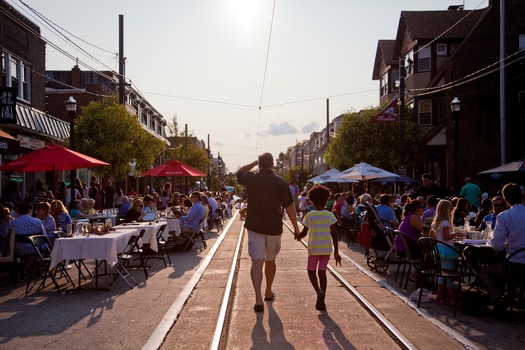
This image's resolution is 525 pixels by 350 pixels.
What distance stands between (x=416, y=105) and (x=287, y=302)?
29.7m

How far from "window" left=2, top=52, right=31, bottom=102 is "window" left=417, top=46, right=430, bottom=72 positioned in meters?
22.3

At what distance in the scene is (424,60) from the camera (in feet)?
→ 120

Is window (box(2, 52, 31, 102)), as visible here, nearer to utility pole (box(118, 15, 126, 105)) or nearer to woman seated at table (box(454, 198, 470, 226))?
utility pole (box(118, 15, 126, 105))

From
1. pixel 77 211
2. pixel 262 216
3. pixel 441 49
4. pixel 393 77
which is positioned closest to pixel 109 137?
pixel 77 211

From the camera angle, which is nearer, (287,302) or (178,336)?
(178,336)

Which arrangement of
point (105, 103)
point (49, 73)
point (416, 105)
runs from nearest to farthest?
point (105, 103) < point (416, 105) < point (49, 73)

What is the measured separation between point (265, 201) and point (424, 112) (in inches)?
1179

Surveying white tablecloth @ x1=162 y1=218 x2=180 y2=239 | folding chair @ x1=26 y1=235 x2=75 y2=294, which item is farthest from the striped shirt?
white tablecloth @ x1=162 y1=218 x2=180 y2=239

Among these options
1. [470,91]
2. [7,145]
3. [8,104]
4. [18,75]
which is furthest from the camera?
[470,91]

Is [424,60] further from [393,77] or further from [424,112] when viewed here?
[393,77]

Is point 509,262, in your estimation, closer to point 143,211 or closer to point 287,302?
point 287,302

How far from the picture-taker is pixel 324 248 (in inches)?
328

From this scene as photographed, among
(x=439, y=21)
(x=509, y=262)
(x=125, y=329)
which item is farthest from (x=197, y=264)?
(x=439, y=21)

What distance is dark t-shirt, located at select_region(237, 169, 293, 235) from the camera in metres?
8.21
